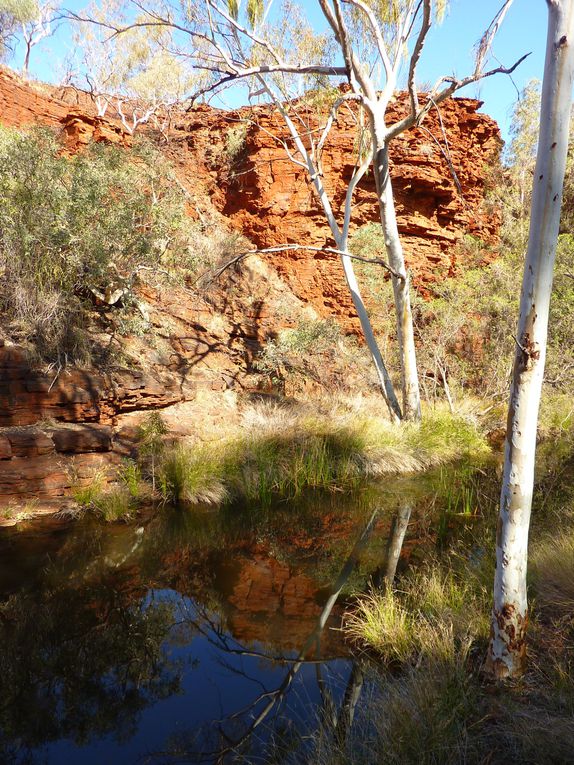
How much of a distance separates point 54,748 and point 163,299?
10214mm

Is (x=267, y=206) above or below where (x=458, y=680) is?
above

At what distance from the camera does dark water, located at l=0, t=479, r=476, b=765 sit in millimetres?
3328

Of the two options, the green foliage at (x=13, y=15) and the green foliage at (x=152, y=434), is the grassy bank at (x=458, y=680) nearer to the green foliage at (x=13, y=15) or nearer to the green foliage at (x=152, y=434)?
the green foliage at (x=152, y=434)

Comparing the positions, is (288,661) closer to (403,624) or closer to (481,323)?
(403,624)

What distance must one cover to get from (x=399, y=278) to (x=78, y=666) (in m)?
7.42

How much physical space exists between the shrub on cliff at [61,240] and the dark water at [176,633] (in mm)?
3651

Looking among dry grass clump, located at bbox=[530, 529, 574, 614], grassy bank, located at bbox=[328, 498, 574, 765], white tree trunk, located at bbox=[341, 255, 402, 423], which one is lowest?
grassy bank, located at bbox=[328, 498, 574, 765]

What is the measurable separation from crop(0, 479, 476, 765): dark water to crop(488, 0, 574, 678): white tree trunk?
1202 millimetres

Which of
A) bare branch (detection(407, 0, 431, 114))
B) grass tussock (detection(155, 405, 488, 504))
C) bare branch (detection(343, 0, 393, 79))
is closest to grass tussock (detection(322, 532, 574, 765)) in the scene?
grass tussock (detection(155, 405, 488, 504))

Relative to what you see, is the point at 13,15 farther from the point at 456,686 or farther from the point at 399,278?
the point at 456,686

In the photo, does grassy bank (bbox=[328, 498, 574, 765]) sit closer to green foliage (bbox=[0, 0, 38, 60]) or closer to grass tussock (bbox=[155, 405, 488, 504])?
grass tussock (bbox=[155, 405, 488, 504])

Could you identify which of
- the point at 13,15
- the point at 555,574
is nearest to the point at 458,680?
the point at 555,574

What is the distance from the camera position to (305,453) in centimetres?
859

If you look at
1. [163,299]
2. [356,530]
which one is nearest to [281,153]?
[163,299]
